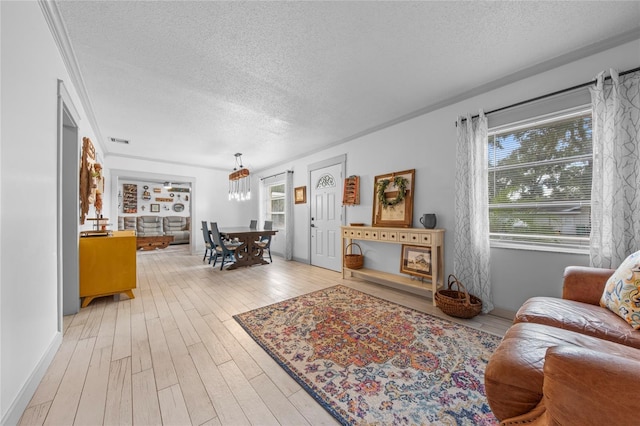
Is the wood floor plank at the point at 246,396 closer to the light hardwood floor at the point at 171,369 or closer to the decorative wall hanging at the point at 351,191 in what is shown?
the light hardwood floor at the point at 171,369

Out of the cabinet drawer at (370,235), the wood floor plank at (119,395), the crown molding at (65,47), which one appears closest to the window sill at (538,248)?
the cabinet drawer at (370,235)

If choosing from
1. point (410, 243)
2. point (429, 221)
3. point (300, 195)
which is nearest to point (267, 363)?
point (410, 243)

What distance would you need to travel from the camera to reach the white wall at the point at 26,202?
1.14m

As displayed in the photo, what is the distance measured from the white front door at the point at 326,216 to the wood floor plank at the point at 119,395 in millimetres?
3167

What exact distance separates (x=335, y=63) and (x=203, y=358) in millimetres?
2671

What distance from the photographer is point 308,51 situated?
1.96 m

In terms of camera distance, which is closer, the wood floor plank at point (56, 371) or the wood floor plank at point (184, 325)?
the wood floor plank at point (56, 371)

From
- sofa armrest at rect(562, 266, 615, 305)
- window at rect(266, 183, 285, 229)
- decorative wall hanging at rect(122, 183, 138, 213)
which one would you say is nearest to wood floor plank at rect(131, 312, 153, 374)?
sofa armrest at rect(562, 266, 615, 305)

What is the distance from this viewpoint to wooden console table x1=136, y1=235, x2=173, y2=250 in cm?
719

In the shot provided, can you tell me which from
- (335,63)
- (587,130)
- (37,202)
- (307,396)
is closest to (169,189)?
(37,202)

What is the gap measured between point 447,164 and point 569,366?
245 centimetres

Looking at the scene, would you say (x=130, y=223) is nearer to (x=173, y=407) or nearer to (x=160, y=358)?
(x=160, y=358)

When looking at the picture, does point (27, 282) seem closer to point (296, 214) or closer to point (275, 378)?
point (275, 378)

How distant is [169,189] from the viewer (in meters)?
8.62
